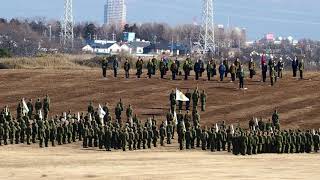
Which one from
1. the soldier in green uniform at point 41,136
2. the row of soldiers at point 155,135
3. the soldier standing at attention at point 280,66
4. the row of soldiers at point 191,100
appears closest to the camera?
the row of soldiers at point 155,135

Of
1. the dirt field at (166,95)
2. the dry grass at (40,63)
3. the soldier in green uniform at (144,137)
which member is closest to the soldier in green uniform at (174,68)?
the dirt field at (166,95)

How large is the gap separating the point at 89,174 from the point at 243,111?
1765 centimetres

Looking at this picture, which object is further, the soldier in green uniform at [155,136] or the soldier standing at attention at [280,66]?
the soldier standing at attention at [280,66]

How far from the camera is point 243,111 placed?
4428cm

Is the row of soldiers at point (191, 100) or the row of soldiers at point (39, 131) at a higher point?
the row of soldiers at point (191, 100)

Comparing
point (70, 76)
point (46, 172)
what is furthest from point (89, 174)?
point (70, 76)

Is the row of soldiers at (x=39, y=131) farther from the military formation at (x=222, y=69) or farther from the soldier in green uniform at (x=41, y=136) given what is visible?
the military formation at (x=222, y=69)

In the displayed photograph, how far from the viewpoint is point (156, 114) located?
142ft

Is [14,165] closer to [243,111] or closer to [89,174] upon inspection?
[89,174]

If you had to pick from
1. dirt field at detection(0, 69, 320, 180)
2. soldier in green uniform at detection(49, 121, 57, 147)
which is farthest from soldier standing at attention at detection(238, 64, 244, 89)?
soldier in green uniform at detection(49, 121, 57, 147)

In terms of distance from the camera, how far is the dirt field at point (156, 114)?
2869 centimetres

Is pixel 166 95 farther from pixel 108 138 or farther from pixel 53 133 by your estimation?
pixel 108 138

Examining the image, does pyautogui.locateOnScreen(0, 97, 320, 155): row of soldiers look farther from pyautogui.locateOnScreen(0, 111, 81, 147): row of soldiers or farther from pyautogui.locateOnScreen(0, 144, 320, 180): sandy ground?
pyautogui.locateOnScreen(0, 144, 320, 180): sandy ground

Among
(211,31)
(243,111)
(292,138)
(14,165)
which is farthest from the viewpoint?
(211,31)
